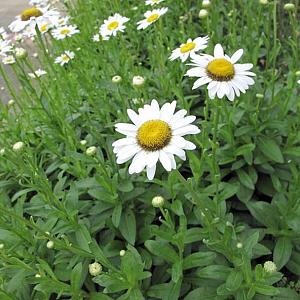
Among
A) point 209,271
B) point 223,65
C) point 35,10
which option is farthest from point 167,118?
point 35,10

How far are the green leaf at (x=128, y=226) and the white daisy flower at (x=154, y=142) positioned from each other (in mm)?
740

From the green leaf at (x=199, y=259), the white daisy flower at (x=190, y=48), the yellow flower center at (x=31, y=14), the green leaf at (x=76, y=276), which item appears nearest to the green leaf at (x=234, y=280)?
the green leaf at (x=199, y=259)

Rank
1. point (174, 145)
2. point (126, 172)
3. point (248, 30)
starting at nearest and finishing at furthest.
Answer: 1. point (174, 145)
2. point (126, 172)
3. point (248, 30)

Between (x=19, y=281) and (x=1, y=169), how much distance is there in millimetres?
1109

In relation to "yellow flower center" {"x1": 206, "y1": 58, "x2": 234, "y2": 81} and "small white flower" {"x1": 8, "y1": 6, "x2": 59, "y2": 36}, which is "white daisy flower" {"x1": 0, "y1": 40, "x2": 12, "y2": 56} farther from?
"yellow flower center" {"x1": 206, "y1": 58, "x2": 234, "y2": 81}

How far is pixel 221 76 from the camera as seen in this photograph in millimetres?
1661

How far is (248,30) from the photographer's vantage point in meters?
3.21

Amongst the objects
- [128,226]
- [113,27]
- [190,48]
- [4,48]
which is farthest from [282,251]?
[4,48]

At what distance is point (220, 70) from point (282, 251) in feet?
3.03

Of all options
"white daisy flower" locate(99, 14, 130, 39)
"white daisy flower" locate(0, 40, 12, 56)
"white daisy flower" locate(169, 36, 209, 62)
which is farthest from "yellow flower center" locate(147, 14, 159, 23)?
"white daisy flower" locate(0, 40, 12, 56)

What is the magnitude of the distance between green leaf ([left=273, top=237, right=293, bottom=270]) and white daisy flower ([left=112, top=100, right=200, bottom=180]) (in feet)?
2.90

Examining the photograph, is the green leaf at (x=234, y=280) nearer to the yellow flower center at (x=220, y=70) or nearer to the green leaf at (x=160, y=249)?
the green leaf at (x=160, y=249)

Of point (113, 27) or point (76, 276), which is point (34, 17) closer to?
point (113, 27)

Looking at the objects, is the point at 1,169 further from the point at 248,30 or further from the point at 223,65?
the point at 248,30
